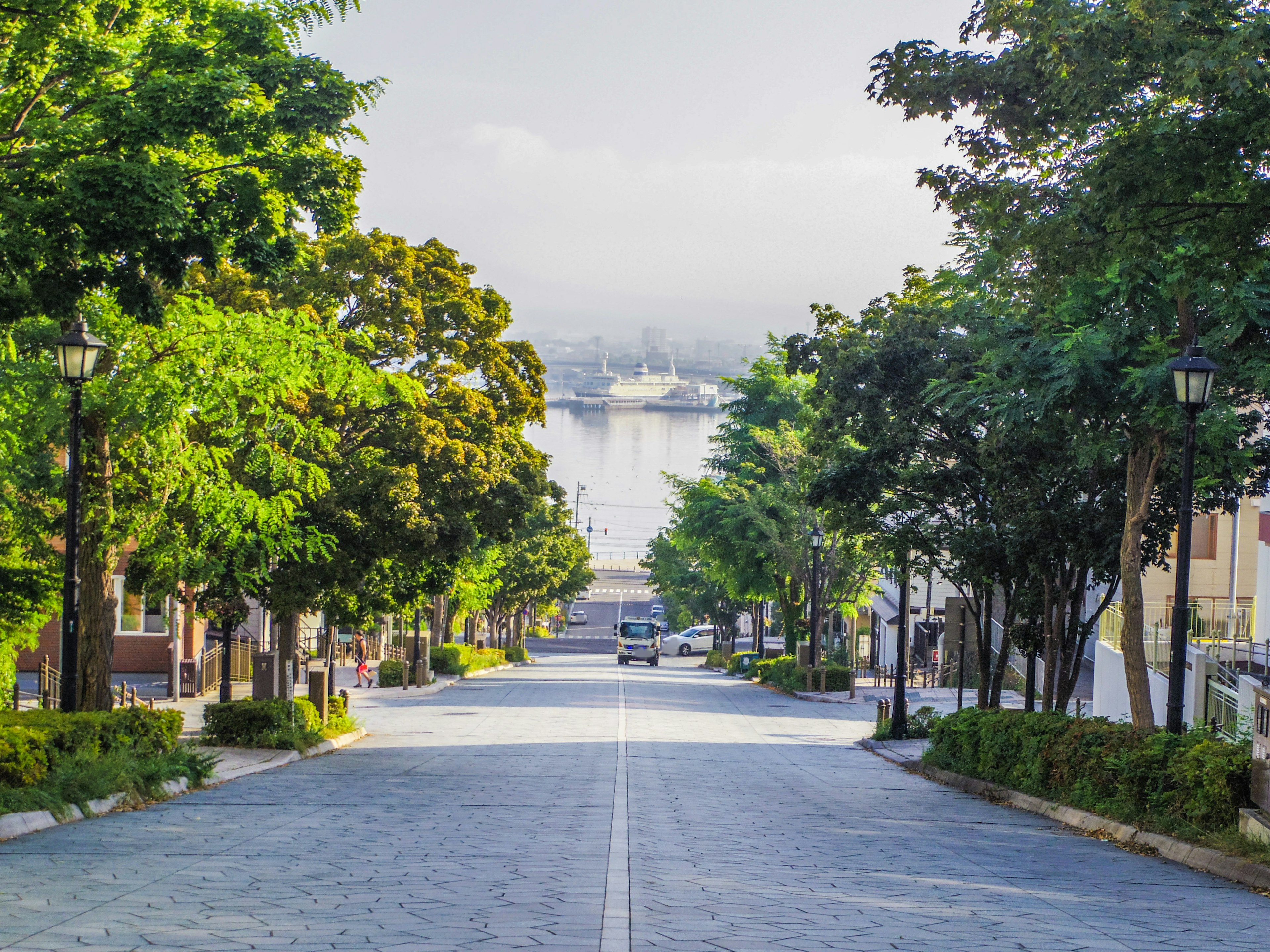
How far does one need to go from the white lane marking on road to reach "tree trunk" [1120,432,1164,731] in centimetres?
637

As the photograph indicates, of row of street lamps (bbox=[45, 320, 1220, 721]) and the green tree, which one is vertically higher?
the green tree

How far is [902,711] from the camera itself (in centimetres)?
2839

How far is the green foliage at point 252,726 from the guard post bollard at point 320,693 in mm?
2859

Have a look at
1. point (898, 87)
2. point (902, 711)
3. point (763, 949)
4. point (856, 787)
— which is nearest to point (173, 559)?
point (856, 787)

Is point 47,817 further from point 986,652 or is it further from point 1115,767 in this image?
point 986,652

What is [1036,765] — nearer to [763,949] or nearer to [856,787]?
[856,787]

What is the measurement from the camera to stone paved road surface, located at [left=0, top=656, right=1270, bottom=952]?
291 inches

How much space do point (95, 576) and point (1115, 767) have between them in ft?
42.4

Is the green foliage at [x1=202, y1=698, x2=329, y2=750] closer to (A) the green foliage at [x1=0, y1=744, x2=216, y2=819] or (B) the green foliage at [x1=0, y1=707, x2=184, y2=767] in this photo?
(B) the green foliage at [x1=0, y1=707, x2=184, y2=767]

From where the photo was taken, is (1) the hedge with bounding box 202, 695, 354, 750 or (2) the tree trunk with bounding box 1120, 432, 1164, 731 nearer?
(2) the tree trunk with bounding box 1120, 432, 1164, 731

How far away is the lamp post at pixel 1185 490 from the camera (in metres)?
13.5

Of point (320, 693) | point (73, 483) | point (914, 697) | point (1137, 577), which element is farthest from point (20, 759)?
point (914, 697)

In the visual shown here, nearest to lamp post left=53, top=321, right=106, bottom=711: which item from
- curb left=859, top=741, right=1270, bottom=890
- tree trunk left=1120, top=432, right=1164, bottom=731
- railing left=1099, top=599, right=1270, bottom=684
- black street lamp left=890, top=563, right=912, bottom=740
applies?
curb left=859, top=741, right=1270, bottom=890

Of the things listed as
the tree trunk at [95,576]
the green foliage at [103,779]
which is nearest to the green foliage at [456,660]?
the tree trunk at [95,576]
